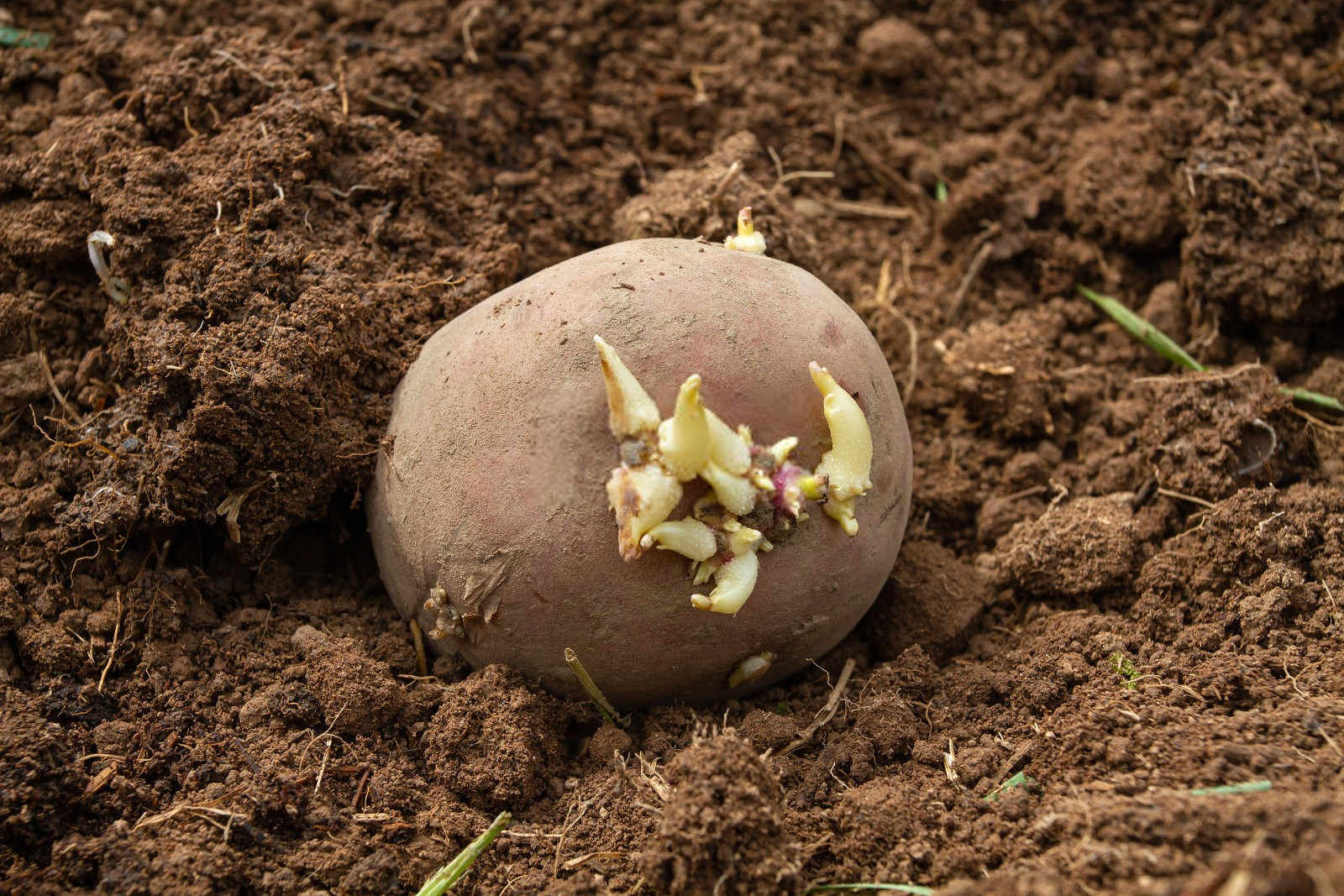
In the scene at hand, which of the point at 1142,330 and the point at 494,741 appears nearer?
the point at 494,741

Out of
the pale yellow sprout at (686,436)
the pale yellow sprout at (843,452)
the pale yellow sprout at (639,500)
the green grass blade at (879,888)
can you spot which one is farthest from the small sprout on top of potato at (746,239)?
the green grass blade at (879,888)

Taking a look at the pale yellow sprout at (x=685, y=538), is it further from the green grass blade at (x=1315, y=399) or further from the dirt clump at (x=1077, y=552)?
the green grass blade at (x=1315, y=399)

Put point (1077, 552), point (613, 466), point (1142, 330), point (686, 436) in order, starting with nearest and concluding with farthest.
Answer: point (686, 436) → point (613, 466) → point (1077, 552) → point (1142, 330)

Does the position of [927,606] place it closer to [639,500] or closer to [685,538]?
[685,538]

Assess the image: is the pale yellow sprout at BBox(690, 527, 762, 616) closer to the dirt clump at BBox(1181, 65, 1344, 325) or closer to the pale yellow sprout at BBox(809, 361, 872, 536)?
the pale yellow sprout at BBox(809, 361, 872, 536)

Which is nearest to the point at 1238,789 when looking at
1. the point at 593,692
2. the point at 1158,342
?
the point at 593,692

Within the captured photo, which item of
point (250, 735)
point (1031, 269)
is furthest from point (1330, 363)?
point (250, 735)
